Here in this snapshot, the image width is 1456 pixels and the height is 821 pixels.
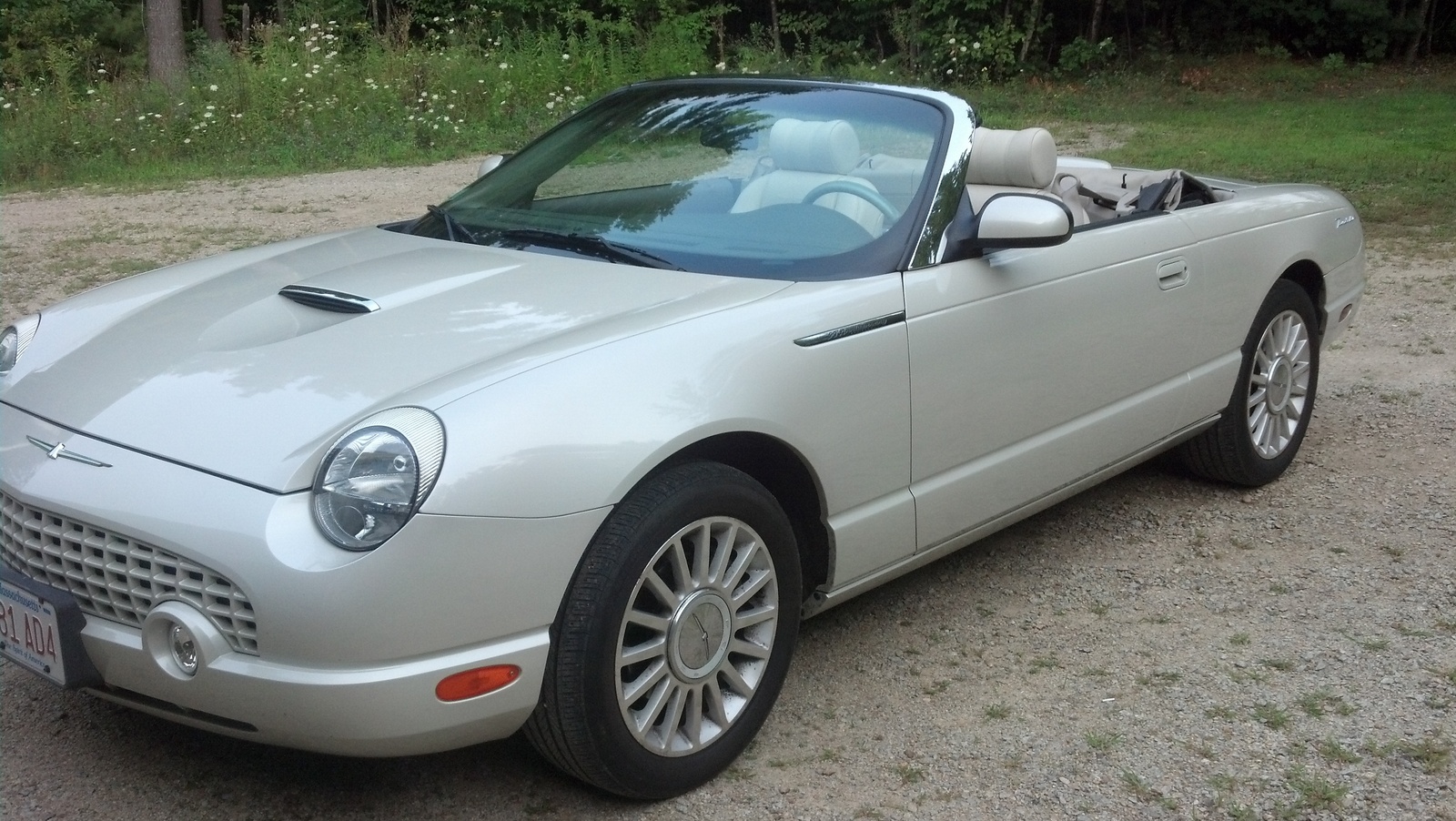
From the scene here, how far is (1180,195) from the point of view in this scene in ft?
14.4

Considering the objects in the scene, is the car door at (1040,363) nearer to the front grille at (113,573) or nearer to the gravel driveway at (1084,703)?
the gravel driveway at (1084,703)

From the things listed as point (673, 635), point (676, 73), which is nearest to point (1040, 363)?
point (673, 635)

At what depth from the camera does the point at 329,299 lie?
302cm

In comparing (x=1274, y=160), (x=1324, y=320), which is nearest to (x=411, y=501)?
(x=1324, y=320)

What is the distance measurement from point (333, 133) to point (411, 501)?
12341 millimetres

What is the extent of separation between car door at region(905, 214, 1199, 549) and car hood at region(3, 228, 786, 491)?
1.75 feet

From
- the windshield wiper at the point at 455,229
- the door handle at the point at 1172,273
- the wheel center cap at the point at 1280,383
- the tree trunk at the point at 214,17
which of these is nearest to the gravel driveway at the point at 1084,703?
the wheel center cap at the point at 1280,383

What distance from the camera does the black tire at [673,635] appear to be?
2.51 meters

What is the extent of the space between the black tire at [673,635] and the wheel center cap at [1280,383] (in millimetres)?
2477

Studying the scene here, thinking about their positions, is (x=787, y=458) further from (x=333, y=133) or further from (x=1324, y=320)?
(x=333, y=133)

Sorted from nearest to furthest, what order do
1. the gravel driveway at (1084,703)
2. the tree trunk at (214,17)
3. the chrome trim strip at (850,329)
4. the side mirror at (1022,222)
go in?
the gravel driveway at (1084,703), the chrome trim strip at (850,329), the side mirror at (1022,222), the tree trunk at (214,17)

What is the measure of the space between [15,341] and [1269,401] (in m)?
3.90

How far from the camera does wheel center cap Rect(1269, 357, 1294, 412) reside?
466 centimetres

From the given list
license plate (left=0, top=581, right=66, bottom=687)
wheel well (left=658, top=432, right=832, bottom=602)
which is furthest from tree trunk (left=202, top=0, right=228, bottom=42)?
wheel well (left=658, top=432, right=832, bottom=602)
